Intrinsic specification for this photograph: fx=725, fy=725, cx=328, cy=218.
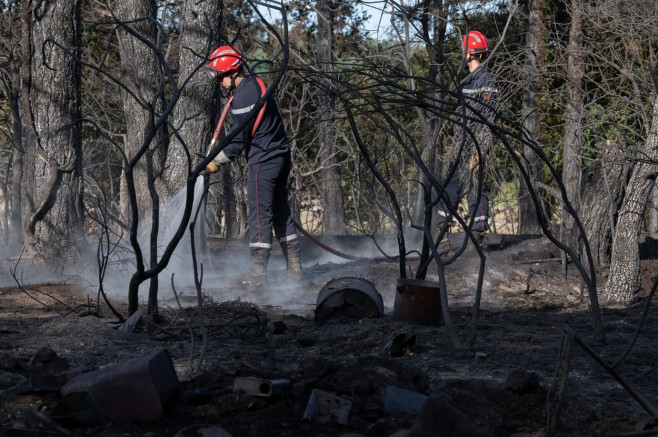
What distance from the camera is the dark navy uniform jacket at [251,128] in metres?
6.47

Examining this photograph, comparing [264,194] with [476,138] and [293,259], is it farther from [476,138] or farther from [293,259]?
[476,138]

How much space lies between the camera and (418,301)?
4605 millimetres

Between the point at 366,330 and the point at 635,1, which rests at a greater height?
the point at 635,1

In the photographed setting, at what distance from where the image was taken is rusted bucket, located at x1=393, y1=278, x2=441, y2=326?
460cm

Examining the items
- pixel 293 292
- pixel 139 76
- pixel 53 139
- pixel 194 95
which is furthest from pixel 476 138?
pixel 139 76

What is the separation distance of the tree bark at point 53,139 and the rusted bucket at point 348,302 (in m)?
3.16

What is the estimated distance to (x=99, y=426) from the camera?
8.49 feet

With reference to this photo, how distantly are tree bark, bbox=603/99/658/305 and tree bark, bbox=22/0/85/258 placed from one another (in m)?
4.90

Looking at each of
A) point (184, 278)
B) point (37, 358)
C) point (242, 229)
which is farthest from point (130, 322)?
point (242, 229)

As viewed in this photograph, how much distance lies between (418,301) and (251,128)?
2780 millimetres

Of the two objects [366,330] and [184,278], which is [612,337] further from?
[184,278]

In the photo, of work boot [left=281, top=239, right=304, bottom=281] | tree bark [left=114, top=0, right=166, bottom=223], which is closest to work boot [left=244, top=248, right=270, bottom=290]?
work boot [left=281, top=239, right=304, bottom=281]

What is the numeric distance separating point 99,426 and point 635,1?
7055 mm

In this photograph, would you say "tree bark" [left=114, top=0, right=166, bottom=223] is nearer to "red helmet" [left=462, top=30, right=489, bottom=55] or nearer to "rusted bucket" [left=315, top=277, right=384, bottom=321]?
"red helmet" [left=462, top=30, right=489, bottom=55]
